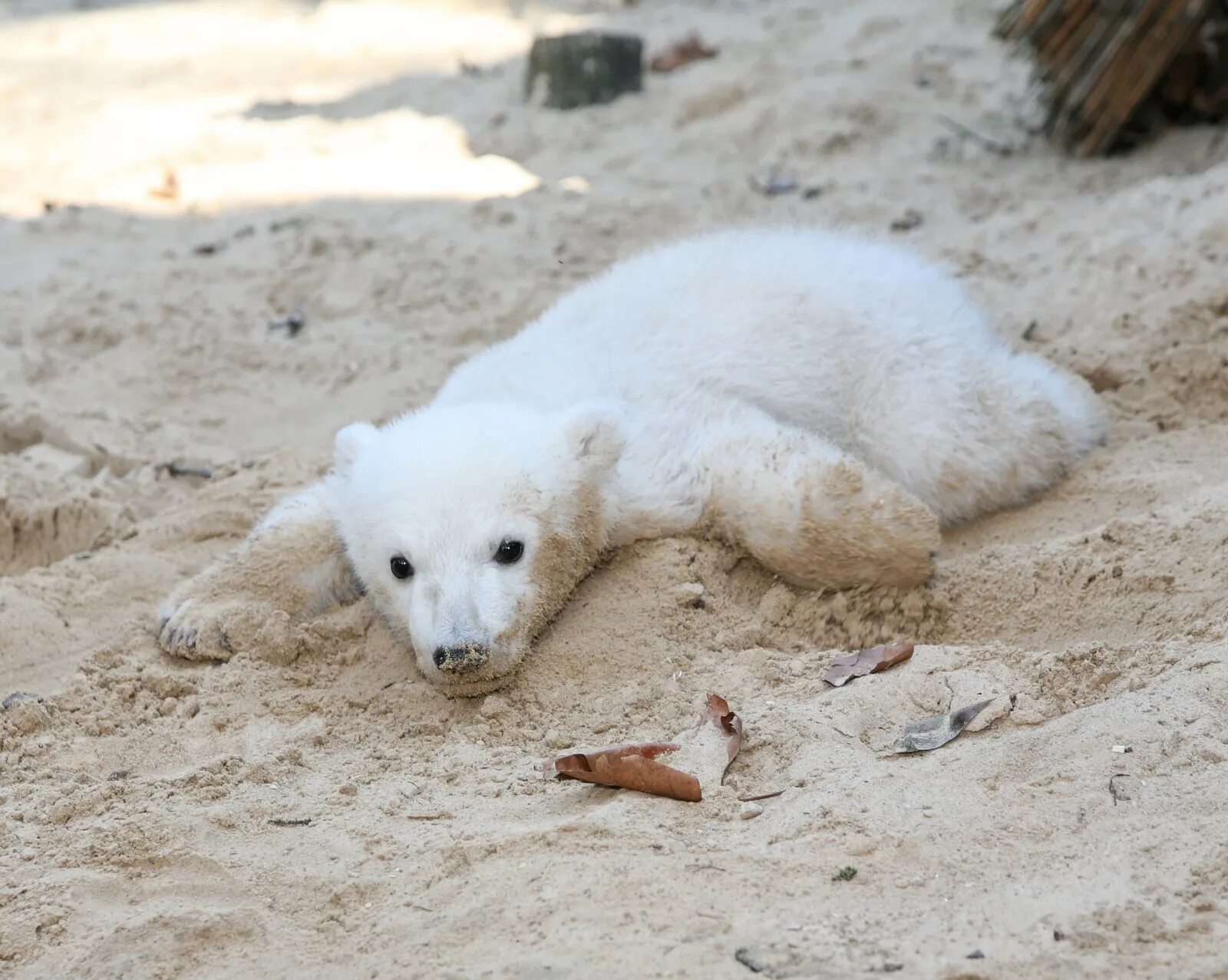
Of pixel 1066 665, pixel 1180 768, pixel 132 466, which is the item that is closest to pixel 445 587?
pixel 1066 665

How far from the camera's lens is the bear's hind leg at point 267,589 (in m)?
4.09

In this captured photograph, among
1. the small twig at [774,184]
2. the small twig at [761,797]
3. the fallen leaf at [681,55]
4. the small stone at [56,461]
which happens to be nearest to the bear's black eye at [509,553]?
the small twig at [761,797]

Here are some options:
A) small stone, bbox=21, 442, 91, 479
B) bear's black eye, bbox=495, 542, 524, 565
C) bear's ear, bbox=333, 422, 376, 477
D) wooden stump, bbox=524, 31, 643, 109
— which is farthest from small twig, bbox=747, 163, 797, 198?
bear's black eye, bbox=495, 542, 524, 565

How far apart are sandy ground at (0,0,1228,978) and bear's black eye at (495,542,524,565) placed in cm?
29

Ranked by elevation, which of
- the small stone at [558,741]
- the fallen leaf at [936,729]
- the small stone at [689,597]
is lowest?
the small stone at [558,741]

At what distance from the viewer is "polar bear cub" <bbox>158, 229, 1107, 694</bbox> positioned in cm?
392

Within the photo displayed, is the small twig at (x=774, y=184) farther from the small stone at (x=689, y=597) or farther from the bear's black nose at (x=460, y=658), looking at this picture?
the bear's black nose at (x=460, y=658)

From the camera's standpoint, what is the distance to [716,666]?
3736 millimetres

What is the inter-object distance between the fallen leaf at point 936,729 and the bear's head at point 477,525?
112cm

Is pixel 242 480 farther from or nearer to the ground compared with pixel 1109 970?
nearer to the ground

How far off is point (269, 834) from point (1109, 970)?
1.73m

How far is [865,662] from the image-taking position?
3.59 meters

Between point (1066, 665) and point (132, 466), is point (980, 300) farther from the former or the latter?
point (132, 466)

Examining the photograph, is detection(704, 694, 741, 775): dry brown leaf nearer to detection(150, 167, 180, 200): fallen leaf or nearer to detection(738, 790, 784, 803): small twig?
detection(738, 790, 784, 803): small twig
